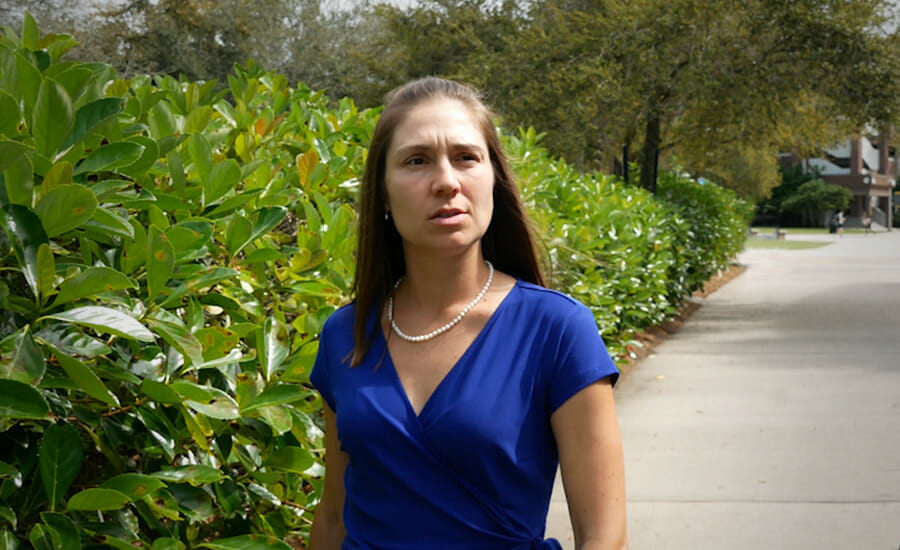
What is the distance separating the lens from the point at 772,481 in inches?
216

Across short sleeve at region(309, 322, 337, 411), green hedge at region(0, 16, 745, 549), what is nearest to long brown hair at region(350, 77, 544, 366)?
short sleeve at region(309, 322, 337, 411)

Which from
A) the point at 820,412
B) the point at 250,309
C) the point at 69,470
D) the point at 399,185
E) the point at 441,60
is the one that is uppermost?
the point at 441,60

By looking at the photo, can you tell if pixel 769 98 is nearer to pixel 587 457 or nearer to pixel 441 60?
pixel 441 60

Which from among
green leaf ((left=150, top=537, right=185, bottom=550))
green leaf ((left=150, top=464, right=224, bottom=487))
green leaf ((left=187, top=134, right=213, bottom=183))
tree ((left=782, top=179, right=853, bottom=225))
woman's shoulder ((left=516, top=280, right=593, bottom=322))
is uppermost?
green leaf ((left=187, top=134, right=213, bottom=183))

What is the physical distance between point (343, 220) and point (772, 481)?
11.8 feet

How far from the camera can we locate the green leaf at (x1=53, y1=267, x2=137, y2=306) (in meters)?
1.79

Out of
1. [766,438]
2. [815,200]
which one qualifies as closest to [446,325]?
[766,438]

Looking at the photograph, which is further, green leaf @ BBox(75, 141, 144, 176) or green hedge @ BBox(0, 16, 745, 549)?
green leaf @ BBox(75, 141, 144, 176)

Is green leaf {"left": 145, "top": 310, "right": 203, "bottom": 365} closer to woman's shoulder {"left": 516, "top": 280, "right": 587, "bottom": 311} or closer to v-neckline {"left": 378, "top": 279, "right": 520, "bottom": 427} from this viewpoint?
v-neckline {"left": 378, "top": 279, "right": 520, "bottom": 427}

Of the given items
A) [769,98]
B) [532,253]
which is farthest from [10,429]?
[769,98]

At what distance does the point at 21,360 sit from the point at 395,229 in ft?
2.71

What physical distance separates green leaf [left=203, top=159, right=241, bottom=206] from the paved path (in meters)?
2.84

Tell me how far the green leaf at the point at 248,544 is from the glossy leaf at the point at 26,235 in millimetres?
669

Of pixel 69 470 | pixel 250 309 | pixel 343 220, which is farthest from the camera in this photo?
pixel 343 220
